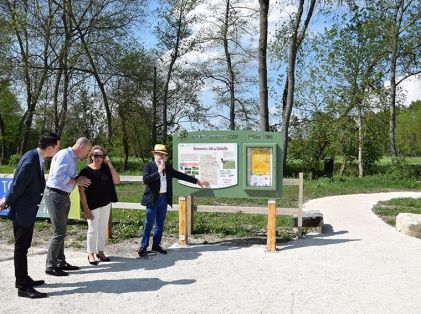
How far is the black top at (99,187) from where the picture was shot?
6.62m

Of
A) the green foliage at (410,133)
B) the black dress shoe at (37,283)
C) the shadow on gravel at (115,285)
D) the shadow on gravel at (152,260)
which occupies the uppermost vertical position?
the green foliage at (410,133)

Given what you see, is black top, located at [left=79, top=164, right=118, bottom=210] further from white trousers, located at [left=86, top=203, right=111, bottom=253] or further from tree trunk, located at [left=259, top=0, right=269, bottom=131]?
tree trunk, located at [left=259, top=0, right=269, bottom=131]

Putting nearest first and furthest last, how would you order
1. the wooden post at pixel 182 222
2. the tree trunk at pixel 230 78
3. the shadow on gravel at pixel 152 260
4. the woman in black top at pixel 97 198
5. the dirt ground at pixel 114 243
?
1. the shadow on gravel at pixel 152 260
2. the woman in black top at pixel 97 198
3. the dirt ground at pixel 114 243
4. the wooden post at pixel 182 222
5. the tree trunk at pixel 230 78

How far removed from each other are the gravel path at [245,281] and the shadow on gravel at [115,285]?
0.01 meters

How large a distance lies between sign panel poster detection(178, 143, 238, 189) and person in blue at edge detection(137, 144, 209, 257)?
41.5 inches

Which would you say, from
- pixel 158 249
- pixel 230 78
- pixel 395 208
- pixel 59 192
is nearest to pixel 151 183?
pixel 158 249

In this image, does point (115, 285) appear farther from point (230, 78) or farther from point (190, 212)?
point (230, 78)

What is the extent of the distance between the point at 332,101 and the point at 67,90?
15.5 metres

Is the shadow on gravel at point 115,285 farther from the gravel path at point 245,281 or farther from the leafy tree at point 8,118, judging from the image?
the leafy tree at point 8,118

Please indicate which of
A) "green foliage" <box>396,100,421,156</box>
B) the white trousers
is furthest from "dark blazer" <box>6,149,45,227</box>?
"green foliage" <box>396,100,421,156</box>

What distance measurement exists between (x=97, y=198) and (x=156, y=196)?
0.91 meters

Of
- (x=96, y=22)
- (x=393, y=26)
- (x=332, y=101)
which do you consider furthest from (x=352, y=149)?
(x=96, y=22)

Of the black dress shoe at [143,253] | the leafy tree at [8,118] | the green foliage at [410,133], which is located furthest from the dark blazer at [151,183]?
the green foliage at [410,133]

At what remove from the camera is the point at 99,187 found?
261 inches
